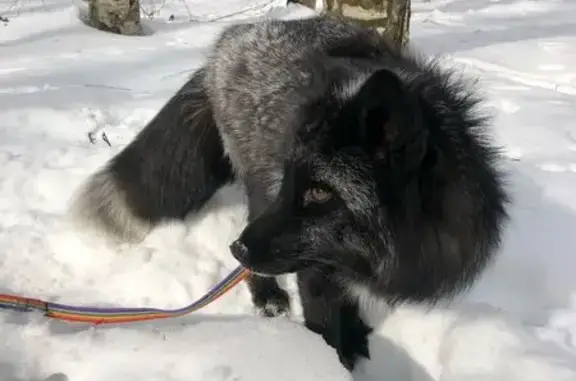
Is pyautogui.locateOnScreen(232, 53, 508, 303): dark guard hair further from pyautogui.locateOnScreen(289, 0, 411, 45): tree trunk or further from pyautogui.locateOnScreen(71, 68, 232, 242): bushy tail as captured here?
pyautogui.locateOnScreen(289, 0, 411, 45): tree trunk

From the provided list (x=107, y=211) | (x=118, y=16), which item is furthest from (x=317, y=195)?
(x=118, y=16)

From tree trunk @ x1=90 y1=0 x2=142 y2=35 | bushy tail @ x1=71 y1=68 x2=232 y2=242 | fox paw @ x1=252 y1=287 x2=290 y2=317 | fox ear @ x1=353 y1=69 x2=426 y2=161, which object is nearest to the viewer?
fox ear @ x1=353 y1=69 x2=426 y2=161

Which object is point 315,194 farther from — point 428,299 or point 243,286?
point 243,286

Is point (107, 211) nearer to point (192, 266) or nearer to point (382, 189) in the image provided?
point (192, 266)

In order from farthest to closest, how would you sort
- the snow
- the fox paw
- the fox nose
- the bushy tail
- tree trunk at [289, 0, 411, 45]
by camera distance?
tree trunk at [289, 0, 411, 45] → the bushy tail → the fox paw → the snow → the fox nose

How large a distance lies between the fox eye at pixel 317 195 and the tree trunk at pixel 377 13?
230cm

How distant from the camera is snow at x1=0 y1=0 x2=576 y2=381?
254 cm

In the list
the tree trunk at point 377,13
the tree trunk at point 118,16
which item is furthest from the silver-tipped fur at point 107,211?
the tree trunk at point 118,16

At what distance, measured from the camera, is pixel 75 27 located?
6566mm

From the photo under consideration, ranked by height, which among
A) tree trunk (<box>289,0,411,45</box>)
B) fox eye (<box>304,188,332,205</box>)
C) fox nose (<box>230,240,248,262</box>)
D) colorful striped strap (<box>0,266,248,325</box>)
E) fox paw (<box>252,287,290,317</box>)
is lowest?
fox paw (<box>252,287,290,317</box>)

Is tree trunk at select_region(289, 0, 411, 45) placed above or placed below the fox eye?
above

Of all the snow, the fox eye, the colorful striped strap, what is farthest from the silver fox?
the colorful striped strap

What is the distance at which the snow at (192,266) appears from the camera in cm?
254

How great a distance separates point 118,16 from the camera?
21.3 feet
